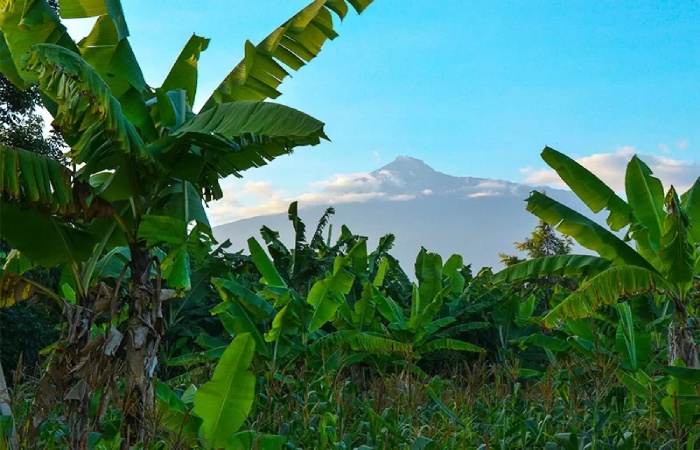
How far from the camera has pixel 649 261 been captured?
387 inches

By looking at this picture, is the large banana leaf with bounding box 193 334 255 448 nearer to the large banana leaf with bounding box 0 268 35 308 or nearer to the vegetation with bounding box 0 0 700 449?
the vegetation with bounding box 0 0 700 449

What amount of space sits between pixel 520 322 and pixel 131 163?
9969 mm

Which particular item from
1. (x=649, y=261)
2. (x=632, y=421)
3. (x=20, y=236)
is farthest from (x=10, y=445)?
(x=649, y=261)

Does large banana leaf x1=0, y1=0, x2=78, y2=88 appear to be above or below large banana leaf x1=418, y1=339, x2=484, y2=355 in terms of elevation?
above

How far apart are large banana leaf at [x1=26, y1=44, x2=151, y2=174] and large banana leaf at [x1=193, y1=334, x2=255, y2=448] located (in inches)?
74.0

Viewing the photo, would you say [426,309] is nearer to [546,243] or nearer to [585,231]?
[585,231]

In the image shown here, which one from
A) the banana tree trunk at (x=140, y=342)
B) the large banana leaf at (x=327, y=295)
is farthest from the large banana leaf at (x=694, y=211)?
the banana tree trunk at (x=140, y=342)

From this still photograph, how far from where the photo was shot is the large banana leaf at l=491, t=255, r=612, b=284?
9977 millimetres

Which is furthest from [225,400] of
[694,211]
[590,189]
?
[694,211]

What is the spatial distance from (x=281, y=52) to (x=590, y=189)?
5086mm

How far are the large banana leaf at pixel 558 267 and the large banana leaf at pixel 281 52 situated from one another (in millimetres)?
4853

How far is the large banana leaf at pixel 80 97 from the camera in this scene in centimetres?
518

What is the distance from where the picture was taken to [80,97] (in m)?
5.23

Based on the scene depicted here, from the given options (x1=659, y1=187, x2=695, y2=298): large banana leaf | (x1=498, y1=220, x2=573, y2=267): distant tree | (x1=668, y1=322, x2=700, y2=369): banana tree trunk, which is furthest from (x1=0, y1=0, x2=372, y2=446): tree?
(x1=498, y1=220, x2=573, y2=267): distant tree
